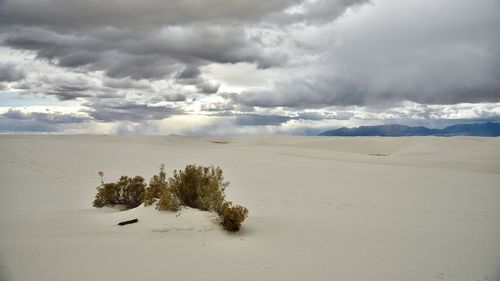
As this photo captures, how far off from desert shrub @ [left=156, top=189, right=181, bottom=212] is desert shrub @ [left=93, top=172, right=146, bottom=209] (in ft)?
8.50

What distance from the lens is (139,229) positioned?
28.1 ft

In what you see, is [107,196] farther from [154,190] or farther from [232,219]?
[232,219]

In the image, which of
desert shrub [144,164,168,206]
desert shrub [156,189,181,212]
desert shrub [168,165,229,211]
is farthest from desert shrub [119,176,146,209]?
desert shrub [156,189,181,212]

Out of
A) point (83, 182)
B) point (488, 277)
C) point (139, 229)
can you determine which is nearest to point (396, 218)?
point (488, 277)

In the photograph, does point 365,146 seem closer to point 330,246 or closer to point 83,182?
point 83,182

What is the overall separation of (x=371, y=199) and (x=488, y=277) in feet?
26.2

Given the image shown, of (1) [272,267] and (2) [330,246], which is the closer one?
(1) [272,267]

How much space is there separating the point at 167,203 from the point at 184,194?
3.81 ft

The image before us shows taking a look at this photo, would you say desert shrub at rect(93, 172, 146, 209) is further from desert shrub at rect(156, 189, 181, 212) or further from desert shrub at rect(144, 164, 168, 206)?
desert shrub at rect(156, 189, 181, 212)

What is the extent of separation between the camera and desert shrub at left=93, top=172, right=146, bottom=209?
1173 cm

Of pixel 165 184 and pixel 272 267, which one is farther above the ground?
pixel 165 184

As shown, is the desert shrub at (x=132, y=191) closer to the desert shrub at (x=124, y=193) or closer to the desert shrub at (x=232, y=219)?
the desert shrub at (x=124, y=193)

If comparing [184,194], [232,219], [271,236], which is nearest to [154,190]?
[184,194]

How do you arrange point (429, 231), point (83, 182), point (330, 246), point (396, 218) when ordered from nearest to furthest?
point (330, 246), point (429, 231), point (396, 218), point (83, 182)
